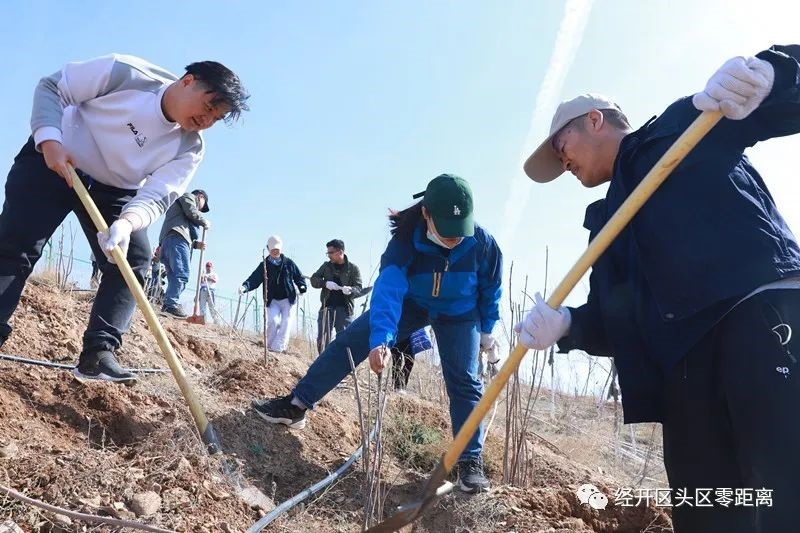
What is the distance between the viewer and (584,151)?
200 centimetres

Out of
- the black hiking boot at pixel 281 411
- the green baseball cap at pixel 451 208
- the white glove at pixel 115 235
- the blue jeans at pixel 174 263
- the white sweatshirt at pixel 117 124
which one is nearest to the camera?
the white glove at pixel 115 235

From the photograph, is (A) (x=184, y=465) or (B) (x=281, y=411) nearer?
(A) (x=184, y=465)

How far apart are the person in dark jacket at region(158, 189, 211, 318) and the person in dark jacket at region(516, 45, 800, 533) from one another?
4.97m

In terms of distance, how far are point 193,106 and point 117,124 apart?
347 millimetres

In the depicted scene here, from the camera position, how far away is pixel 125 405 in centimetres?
283

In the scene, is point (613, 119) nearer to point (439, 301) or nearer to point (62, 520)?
point (439, 301)

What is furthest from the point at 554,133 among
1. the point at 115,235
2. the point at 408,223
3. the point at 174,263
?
the point at 174,263

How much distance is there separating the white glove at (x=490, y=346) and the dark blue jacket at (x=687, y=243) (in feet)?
4.70

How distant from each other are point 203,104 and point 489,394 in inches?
70.0

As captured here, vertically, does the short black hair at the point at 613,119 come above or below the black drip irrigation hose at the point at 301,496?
above

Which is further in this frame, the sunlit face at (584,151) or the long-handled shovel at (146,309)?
the long-handled shovel at (146,309)

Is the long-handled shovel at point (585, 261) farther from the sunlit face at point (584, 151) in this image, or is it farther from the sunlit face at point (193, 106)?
the sunlit face at point (193, 106)

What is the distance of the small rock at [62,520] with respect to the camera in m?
1.90

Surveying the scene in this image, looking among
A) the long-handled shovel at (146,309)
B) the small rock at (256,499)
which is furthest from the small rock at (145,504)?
the long-handled shovel at (146,309)
